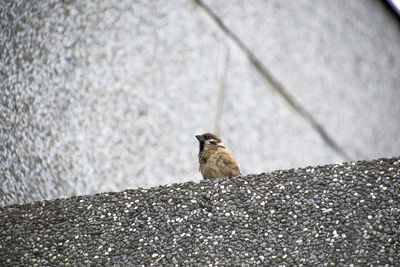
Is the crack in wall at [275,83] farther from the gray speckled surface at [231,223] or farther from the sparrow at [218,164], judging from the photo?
the gray speckled surface at [231,223]

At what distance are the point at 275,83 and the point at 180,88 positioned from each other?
600mm

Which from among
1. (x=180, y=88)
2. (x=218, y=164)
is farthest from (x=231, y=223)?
(x=180, y=88)

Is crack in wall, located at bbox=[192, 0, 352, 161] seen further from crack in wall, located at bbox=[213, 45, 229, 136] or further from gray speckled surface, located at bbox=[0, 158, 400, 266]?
gray speckled surface, located at bbox=[0, 158, 400, 266]

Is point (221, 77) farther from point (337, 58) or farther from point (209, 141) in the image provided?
point (337, 58)

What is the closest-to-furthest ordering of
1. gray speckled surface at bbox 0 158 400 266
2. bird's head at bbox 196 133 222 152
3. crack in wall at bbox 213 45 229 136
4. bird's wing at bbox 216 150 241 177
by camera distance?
gray speckled surface at bbox 0 158 400 266 < bird's wing at bbox 216 150 241 177 < bird's head at bbox 196 133 222 152 < crack in wall at bbox 213 45 229 136

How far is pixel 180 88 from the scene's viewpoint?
9.52ft

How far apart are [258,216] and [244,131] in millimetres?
1585

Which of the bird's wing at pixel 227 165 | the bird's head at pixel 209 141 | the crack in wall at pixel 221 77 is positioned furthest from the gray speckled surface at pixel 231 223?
the crack in wall at pixel 221 77

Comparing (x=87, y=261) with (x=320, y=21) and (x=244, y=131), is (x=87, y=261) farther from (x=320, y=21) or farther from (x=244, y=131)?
(x=320, y=21)

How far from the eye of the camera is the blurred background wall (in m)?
→ 2.48

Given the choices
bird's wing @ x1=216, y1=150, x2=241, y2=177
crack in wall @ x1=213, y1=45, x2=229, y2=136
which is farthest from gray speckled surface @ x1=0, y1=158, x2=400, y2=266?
crack in wall @ x1=213, y1=45, x2=229, y2=136

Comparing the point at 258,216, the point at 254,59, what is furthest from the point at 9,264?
the point at 254,59

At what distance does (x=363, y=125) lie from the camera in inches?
137

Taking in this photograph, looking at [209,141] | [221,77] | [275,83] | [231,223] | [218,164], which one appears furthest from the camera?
[275,83]
